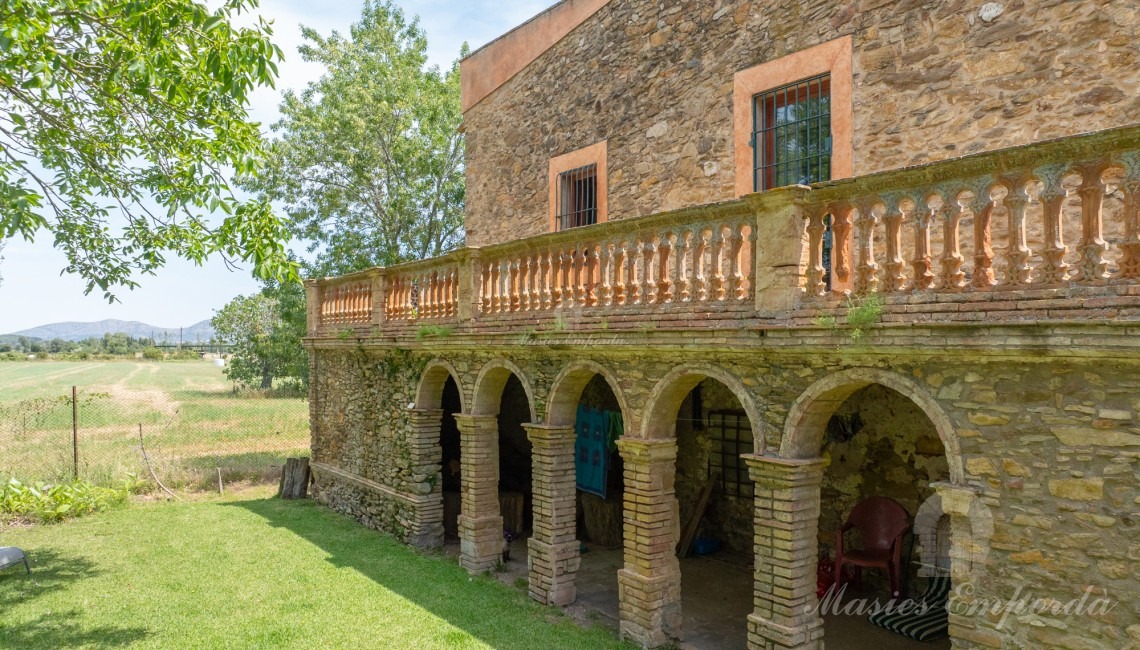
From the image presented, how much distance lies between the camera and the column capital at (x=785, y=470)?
20.9 feet

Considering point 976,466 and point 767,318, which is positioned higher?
point 767,318

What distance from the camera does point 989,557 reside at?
5.16 metres

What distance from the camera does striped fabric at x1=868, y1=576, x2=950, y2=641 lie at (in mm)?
7844

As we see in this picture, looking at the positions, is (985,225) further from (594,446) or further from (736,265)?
(594,446)

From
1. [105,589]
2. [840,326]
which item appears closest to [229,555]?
[105,589]

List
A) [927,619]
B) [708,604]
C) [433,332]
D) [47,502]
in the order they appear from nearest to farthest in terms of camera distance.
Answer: [927,619], [708,604], [433,332], [47,502]

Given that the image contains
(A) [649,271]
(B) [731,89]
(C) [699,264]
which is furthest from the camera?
(B) [731,89]

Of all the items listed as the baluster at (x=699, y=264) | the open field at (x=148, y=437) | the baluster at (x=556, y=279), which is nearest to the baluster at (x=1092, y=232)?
the baluster at (x=699, y=264)

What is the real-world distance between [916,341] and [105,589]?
10.1 m

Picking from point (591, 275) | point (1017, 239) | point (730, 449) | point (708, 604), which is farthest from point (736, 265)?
point (730, 449)

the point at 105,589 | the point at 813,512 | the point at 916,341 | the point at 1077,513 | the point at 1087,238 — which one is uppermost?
the point at 1087,238

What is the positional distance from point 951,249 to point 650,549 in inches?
166

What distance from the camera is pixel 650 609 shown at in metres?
7.67

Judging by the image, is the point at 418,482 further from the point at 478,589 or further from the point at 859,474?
the point at 859,474
